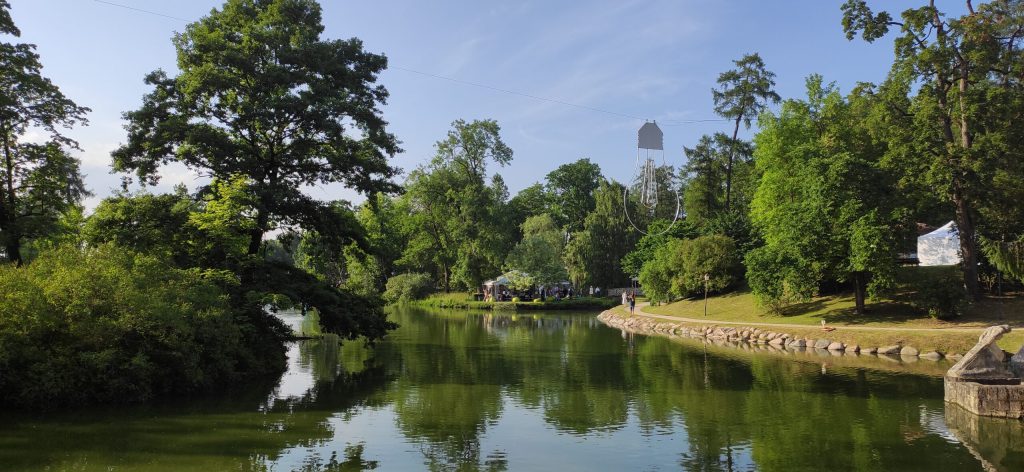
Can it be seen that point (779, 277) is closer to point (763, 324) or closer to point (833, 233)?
point (763, 324)

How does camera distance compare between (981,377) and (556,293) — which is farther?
(556,293)

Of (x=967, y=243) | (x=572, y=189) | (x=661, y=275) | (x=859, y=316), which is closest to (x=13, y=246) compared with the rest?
(x=859, y=316)

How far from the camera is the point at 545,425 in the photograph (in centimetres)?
1304

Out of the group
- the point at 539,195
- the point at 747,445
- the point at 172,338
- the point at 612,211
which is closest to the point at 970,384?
the point at 747,445

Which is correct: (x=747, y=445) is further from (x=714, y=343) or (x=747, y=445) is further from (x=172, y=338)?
(x=714, y=343)

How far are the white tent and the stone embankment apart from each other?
1497 centimetres

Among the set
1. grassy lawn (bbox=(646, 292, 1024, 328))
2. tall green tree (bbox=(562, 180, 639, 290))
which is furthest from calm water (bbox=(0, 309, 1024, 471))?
tall green tree (bbox=(562, 180, 639, 290))

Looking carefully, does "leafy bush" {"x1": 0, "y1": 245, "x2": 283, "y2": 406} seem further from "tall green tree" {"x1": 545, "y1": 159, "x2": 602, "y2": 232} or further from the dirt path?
"tall green tree" {"x1": 545, "y1": 159, "x2": 602, "y2": 232}

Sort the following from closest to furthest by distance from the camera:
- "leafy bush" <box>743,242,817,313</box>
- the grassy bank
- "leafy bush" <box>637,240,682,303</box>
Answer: "leafy bush" <box>743,242,817,313</box>, "leafy bush" <box>637,240,682,303</box>, the grassy bank

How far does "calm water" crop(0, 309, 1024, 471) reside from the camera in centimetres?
1039

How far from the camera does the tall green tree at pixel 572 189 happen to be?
291ft

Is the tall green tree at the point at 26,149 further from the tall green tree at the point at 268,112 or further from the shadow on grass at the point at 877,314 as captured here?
the shadow on grass at the point at 877,314

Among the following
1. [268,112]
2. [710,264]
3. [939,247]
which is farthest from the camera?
[710,264]

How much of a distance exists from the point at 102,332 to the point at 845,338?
81.9 ft
